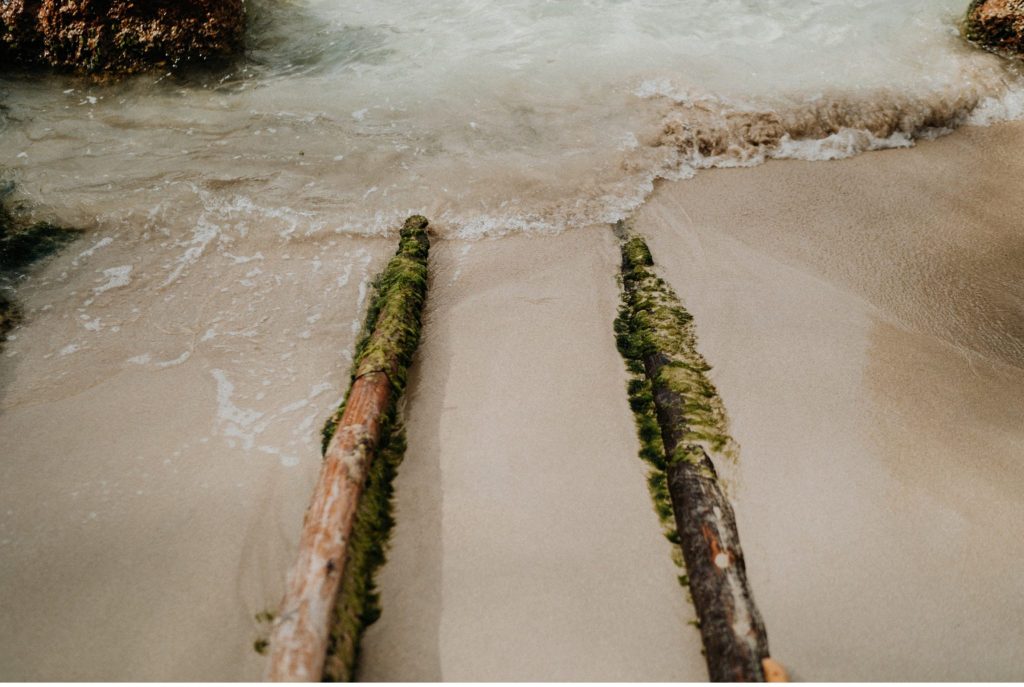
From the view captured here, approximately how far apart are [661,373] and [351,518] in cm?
202

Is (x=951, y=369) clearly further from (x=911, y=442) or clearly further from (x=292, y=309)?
(x=292, y=309)

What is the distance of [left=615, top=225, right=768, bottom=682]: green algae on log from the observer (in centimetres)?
237

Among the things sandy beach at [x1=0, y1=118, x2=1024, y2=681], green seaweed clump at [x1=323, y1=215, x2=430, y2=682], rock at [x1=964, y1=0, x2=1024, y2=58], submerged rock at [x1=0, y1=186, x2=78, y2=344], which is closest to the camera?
green seaweed clump at [x1=323, y1=215, x2=430, y2=682]

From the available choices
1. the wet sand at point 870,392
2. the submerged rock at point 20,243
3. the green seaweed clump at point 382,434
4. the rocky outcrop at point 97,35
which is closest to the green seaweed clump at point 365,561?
the green seaweed clump at point 382,434

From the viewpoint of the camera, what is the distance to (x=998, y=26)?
7590 mm

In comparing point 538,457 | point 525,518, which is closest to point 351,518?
point 525,518

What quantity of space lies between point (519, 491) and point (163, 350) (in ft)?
9.11

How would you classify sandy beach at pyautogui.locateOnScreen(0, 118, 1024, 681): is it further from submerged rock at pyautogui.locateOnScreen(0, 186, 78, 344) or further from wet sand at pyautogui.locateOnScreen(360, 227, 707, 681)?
submerged rock at pyautogui.locateOnScreen(0, 186, 78, 344)

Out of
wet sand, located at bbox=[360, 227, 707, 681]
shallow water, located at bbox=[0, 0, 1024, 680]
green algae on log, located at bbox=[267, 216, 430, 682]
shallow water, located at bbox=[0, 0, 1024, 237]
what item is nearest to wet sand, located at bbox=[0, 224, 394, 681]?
shallow water, located at bbox=[0, 0, 1024, 680]

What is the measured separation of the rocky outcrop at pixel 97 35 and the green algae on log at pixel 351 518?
614 centimetres

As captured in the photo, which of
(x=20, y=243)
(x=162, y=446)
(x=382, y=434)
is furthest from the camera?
(x=20, y=243)

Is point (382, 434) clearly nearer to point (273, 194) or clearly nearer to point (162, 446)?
point (162, 446)

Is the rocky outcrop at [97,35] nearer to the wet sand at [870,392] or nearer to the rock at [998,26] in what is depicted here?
the wet sand at [870,392]

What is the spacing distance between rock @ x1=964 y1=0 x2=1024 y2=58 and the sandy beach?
456 centimetres
